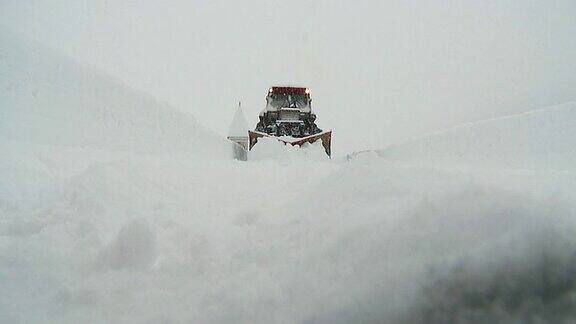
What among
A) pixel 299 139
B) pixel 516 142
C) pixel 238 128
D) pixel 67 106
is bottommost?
pixel 516 142

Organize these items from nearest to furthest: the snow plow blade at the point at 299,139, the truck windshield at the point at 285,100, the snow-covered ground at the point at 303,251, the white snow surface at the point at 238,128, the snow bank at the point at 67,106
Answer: the snow-covered ground at the point at 303,251, the snow bank at the point at 67,106, the snow plow blade at the point at 299,139, the truck windshield at the point at 285,100, the white snow surface at the point at 238,128

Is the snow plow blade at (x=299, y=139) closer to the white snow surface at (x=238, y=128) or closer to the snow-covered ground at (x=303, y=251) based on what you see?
the white snow surface at (x=238, y=128)

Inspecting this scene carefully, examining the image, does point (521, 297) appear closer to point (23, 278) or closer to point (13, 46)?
point (23, 278)

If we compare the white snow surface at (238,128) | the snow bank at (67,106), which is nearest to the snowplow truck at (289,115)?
the snow bank at (67,106)

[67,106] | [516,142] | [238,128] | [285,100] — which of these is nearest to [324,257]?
[516,142]

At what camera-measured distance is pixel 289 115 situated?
690 inches

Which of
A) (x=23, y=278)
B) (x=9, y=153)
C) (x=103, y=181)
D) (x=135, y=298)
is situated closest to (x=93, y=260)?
(x=23, y=278)

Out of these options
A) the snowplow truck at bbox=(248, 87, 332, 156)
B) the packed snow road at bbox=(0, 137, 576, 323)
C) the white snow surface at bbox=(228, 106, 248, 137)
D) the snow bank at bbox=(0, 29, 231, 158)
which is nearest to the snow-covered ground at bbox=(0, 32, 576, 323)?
the packed snow road at bbox=(0, 137, 576, 323)

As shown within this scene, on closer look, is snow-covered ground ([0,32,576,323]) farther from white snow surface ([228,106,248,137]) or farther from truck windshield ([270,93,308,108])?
white snow surface ([228,106,248,137])

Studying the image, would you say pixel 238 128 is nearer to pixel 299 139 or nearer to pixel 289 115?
pixel 289 115

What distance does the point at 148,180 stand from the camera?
10.2 ft

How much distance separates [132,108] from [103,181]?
7.08 m

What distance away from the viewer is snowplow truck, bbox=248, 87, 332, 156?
55.2 feet

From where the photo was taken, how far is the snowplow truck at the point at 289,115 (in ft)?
55.2
